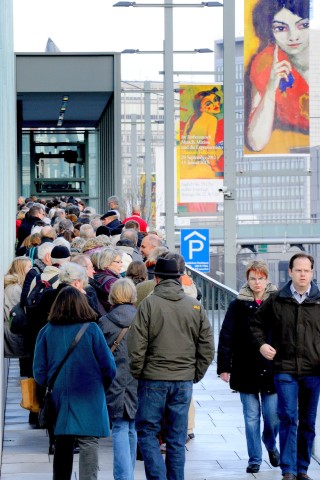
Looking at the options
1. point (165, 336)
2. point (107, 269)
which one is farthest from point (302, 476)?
point (107, 269)

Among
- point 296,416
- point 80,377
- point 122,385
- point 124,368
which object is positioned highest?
point 80,377

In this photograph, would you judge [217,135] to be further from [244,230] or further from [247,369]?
[244,230]

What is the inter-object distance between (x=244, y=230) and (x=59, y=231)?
64586mm

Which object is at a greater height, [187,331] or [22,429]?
[187,331]

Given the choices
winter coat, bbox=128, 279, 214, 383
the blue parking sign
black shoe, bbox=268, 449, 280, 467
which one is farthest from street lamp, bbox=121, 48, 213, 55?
winter coat, bbox=128, 279, 214, 383

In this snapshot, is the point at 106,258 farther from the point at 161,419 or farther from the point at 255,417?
the point at 161,419

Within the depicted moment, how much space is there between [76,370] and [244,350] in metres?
2.26

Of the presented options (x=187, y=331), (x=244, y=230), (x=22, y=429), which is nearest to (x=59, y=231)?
(x=22, y=429)

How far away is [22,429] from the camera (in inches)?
501

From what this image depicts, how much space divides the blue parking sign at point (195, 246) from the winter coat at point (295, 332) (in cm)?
1625

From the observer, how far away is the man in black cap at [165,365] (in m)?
→ 8.80

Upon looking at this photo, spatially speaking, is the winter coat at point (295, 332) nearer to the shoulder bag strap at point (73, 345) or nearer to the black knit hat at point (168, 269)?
the black knit hat at point (168, 269)

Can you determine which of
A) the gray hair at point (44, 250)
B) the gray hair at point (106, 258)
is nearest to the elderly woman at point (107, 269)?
the gray hair at point (106, 258)

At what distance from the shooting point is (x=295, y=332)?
31.7ft
